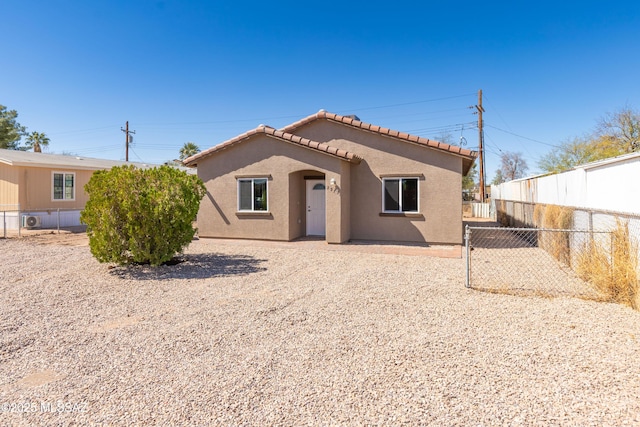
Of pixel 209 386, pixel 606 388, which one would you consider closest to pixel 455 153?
pixel 606 388

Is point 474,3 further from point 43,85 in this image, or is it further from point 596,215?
point 43,85

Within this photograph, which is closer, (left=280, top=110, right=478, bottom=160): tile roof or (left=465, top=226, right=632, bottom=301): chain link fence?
(left=465, top=226, right=632, bottom=301): chain link fence

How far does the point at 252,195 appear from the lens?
528 inches

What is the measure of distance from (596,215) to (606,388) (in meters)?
5.15

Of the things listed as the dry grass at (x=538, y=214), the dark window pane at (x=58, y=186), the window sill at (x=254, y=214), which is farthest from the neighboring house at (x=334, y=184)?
the dark window pane at (x=58, y=186)

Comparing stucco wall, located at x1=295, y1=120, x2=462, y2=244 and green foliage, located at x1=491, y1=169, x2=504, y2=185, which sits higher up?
green foliage, located at x1=491, y1=169, x2=504, y2=185

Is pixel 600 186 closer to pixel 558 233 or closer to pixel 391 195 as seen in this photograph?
pixel 558 233

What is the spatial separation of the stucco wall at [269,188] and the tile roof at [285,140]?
208mm

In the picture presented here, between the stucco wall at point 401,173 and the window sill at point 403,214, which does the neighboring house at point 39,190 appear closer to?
the stucco wall at point 401,173

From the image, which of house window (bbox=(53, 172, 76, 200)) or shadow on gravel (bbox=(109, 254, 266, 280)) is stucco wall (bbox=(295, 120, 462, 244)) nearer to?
shadow on gravel (bbox=(109, 254, 266, 280))

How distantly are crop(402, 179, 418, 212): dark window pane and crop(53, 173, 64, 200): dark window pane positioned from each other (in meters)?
18.8

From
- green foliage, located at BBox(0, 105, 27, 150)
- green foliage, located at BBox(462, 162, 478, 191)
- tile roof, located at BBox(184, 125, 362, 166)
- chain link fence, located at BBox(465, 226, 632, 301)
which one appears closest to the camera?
chain link fence, located at BBox(465, 226, 632, 301)

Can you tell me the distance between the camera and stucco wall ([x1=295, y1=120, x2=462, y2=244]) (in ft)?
39.7

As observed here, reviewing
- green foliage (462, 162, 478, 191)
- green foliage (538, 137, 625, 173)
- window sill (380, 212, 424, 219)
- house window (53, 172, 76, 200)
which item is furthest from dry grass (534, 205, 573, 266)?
green foliage (462, 162, 478, 191)
